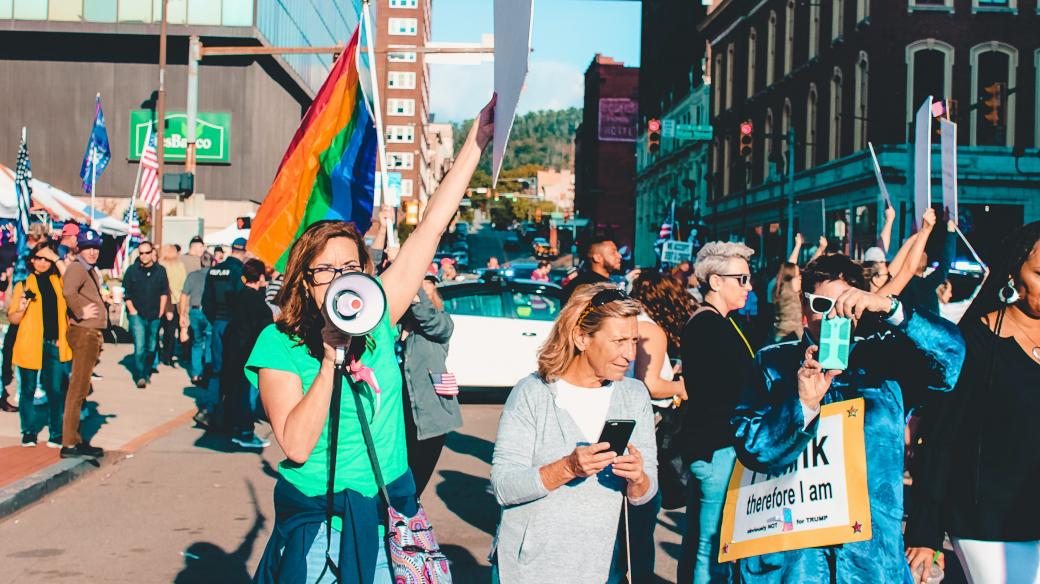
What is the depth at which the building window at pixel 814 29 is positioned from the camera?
4234 centimetres

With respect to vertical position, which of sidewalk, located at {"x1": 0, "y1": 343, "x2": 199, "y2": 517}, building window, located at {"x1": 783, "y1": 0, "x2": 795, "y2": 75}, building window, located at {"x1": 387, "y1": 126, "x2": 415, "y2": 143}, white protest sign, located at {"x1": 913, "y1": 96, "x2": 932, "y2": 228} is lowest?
sidewalk, located at {"x1": 0, "y1": 343, "x2": 199, "y2": 517}

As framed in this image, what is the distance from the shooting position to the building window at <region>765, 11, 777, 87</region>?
48.3 metres

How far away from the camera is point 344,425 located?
313cm

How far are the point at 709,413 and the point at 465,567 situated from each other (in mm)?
2584

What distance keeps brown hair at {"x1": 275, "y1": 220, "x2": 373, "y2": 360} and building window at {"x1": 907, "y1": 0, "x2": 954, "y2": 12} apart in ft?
120

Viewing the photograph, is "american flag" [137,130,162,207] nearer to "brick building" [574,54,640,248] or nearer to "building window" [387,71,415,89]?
"brick building" [574,54,640,248]

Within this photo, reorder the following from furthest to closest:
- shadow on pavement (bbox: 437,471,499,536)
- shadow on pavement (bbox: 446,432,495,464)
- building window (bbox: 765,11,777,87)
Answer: building window (bbox: 765,11,777,87), shadow on pavement (bbox: 446,432,495,464), shadow on pavement (bbox: 437,471,499,536)

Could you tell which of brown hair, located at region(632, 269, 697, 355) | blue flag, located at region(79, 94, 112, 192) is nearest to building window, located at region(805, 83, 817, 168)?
blue flag, located at region(79, 94, 112, 192)

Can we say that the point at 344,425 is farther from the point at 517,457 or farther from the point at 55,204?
the point at 55,204

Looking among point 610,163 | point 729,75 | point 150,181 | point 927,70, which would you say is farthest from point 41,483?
point 610,163

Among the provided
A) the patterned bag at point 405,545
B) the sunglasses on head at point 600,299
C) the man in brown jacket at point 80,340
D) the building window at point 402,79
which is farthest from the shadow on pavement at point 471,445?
the building window at point 402,79

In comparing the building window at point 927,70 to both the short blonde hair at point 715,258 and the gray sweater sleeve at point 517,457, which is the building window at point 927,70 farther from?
the gray sweater sleeve at point 517,457

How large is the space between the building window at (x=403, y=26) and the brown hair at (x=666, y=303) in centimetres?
11605

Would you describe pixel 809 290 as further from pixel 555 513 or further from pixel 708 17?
pixel 708 17
